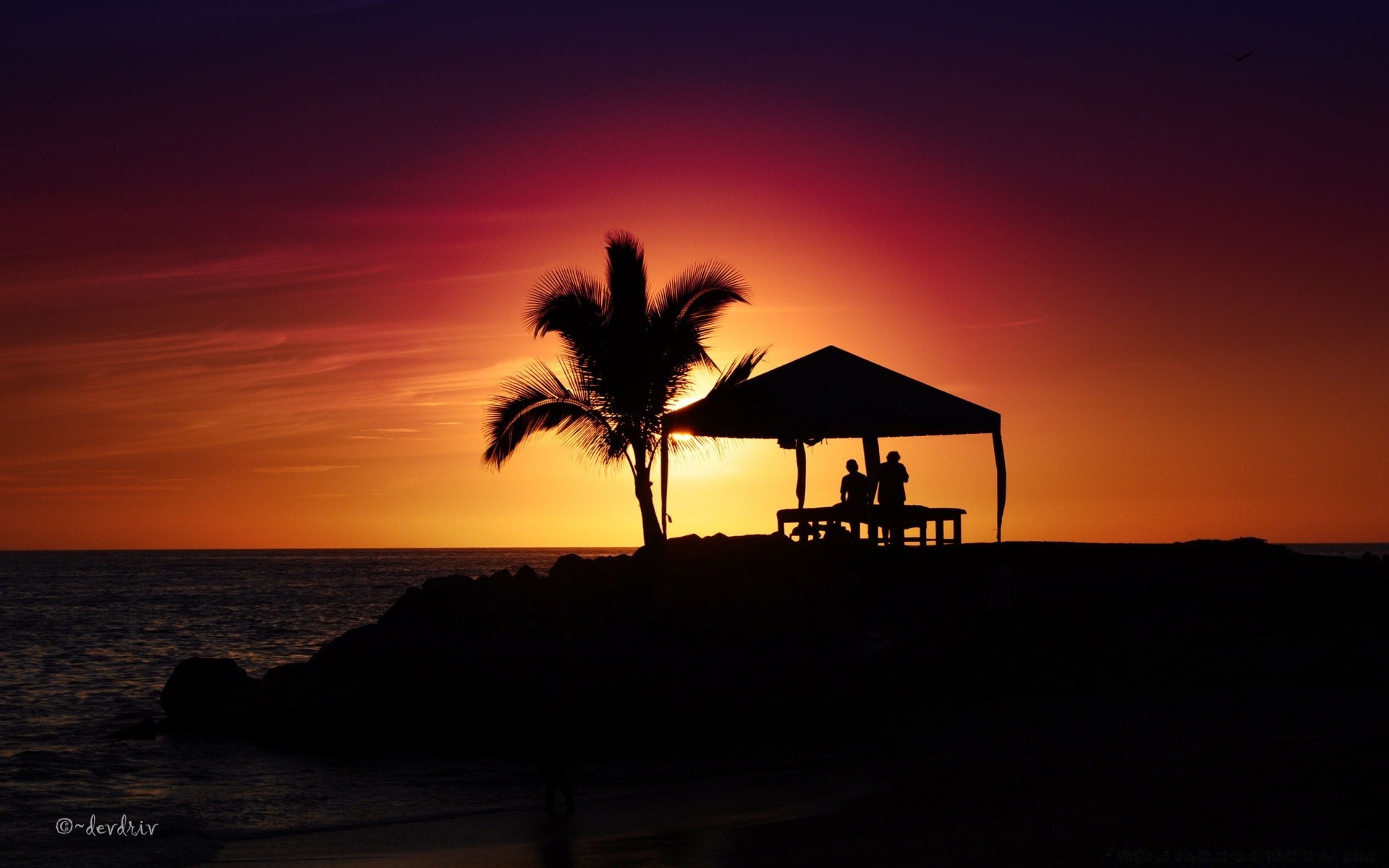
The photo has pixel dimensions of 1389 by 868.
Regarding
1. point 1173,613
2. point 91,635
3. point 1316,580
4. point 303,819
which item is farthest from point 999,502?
point 91,635

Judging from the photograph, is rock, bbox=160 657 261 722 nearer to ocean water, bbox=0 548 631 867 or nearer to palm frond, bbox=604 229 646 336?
ocean water, bbox=0 548 631 867

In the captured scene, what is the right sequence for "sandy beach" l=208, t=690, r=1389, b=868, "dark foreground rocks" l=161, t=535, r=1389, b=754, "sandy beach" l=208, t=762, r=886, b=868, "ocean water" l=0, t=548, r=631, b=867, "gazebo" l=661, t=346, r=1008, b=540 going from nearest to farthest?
"sandy beach" l=208, t=690, r=1389, b=868, "sandy beach" l=208, t=762, r=886, b=868, "ocean water" l=0, t=548, r=631, b=867, "dark foreground rocks" l=161, t=535, r=1389, b=754, "gazebo" l=661, t=346, r=1008, b=540

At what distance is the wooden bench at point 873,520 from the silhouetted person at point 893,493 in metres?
0.04

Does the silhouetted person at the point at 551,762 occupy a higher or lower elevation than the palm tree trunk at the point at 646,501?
lower

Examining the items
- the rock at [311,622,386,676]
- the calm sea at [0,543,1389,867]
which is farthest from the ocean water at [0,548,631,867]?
the rock at [311,622,386,676]

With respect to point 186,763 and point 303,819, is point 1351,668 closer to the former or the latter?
point 303,819

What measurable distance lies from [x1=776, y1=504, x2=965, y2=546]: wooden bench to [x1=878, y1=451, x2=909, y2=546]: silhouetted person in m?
0.04

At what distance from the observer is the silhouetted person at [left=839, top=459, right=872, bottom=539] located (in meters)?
20.9

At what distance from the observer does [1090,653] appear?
18.2 meters

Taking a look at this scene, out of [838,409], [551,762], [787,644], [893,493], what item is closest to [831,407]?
[838,409]

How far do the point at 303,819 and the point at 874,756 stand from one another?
684 cm

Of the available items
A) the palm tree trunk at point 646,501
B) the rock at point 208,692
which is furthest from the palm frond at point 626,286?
the rock at point 208,692

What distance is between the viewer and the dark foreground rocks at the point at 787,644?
1625 centimetres

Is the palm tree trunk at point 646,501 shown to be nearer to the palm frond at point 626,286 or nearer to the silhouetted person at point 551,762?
the palm frond at point 626,286
